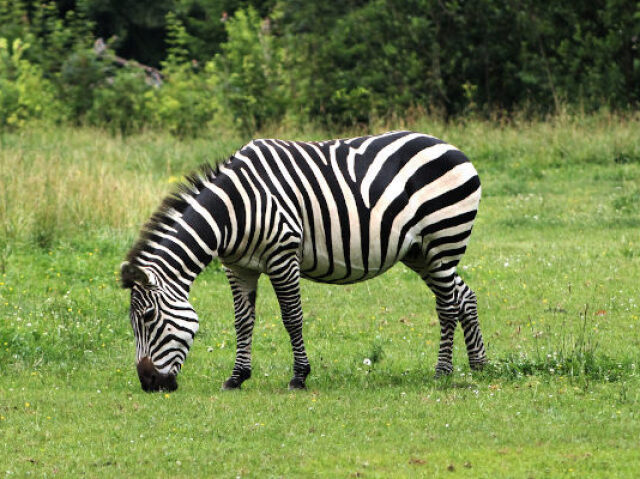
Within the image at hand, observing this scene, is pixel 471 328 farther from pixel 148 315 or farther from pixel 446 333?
pixel 148 315

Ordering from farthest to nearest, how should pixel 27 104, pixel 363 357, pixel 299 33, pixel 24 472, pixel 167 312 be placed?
pixel 299 33
pixel 27 104
pixel 363 357
pixel 167 312
pixel 24 472

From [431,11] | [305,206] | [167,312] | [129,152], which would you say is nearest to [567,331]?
[305,206]

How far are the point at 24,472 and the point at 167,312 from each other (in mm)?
1730

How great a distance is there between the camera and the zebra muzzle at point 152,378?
24.1 ft

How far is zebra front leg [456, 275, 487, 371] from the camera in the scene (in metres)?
8.38

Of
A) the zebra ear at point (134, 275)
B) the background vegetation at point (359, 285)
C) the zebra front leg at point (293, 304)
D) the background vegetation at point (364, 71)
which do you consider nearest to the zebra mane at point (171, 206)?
the zebra ear at point (134, 275)

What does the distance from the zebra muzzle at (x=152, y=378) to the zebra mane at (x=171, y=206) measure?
2.64 ft

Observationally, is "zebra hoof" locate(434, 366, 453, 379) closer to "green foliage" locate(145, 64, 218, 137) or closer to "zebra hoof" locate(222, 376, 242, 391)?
"zebra hoof" locate(222, 376, 242, 391)

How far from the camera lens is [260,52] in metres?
27.5

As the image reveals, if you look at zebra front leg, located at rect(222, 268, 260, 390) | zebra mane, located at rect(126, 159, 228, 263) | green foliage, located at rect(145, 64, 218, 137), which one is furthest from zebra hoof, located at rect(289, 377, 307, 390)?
green foliage, located at rect(145, 64, 218, 137)

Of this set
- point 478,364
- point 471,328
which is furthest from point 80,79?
point 478,364

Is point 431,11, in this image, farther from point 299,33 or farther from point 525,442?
point 525,442

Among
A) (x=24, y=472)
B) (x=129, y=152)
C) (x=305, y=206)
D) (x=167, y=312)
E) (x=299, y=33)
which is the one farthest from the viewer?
(x=299, y=33)

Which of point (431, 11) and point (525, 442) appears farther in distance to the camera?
point (431, 11)
